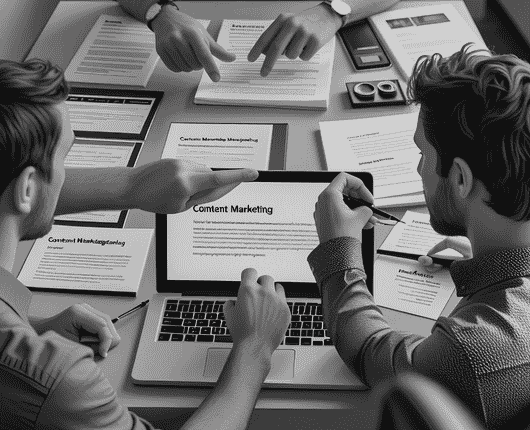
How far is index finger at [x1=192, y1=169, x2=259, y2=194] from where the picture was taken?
1537 mm

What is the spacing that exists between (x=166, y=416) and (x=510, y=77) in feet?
2.45

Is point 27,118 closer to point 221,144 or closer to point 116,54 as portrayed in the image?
point 221,144

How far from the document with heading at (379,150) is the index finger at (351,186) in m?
0.23

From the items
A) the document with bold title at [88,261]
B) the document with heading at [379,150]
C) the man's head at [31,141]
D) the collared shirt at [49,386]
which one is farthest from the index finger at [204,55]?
the collared shirt at [49,386]

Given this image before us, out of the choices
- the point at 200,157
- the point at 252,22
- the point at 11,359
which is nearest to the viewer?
the point at 11,359

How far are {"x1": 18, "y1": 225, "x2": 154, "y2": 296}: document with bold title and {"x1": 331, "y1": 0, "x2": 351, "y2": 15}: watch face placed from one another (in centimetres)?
86

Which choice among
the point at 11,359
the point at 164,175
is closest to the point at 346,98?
the point at 164,175

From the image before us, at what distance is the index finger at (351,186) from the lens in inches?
60.4

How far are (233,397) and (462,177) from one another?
49 centimetres

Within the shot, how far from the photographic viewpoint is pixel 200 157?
1.92 m

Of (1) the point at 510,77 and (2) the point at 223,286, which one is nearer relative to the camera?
(1) the point at 510,77

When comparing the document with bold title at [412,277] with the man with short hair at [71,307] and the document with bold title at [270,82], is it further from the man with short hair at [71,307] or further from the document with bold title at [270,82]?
the document with bold title at [270,82]

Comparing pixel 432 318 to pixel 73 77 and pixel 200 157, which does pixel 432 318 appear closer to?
pixel 200 157

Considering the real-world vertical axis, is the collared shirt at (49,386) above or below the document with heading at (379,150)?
above
